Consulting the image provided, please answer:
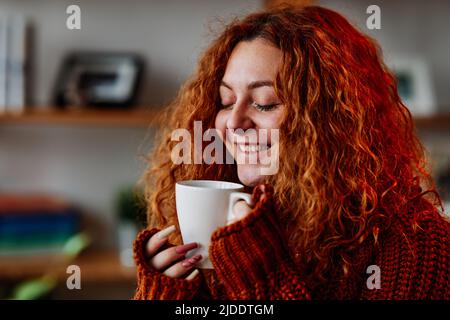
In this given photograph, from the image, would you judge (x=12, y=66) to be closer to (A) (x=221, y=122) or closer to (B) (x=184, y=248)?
(A) (x=221, y=122)

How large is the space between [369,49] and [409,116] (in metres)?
0.11

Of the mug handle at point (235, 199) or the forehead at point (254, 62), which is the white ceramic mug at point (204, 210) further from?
the forehead at point (254, 62)

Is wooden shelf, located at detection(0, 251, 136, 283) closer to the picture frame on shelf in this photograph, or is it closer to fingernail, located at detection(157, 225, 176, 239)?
the picture frame on shelf

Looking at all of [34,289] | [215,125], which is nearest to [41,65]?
[34,289]

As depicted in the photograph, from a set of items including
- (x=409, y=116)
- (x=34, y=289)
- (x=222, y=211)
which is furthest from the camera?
(x=34, y=289)

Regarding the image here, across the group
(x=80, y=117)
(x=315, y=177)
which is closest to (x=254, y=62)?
(x=315, y=177)

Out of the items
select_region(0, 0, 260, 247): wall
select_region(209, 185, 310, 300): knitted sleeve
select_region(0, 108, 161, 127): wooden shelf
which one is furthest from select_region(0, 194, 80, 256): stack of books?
select_region(209, 185, 310, 300): knitted sleeve

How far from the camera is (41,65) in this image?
5.95 ft

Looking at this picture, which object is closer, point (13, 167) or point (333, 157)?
point (333, 157)

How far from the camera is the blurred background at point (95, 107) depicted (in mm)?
1705

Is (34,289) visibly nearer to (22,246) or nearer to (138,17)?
(22,246)

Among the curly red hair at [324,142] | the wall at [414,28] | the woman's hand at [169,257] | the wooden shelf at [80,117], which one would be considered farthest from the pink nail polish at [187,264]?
the wall at [414,28]

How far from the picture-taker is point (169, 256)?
1.88ft

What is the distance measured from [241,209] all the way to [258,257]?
5 centimetres
